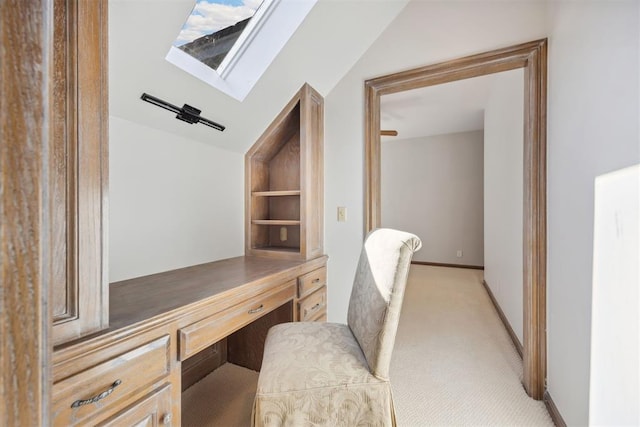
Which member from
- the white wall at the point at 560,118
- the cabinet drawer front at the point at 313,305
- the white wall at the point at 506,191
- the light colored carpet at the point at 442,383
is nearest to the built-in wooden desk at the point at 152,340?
the cabinet drawer front at the point at 313,305

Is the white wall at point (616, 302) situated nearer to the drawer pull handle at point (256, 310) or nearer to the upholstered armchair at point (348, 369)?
the upholstered armchair at point (348, 369)

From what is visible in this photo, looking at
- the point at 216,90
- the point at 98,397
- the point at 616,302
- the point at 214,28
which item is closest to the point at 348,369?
the point at 98,397

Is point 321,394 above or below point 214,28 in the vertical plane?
below

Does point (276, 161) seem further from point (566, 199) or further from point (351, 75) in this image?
point (566, 199)

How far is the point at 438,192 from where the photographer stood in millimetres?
5109

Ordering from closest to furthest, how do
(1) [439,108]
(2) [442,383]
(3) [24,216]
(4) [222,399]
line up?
1. (3) [24,216]
2. (4) [222,399]
3. (2) [442,383]
4. (1) [439,108]

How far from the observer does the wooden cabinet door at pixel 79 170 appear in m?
0.67

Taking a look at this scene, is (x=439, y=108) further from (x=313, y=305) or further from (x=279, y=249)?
(x=313, y=305)

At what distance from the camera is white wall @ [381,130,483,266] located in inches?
191

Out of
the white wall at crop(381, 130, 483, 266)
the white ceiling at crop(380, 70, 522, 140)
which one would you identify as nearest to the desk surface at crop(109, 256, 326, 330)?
the white ceiling at crop(380, 70, 522, 140)

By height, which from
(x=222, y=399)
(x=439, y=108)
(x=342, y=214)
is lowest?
(x=222, y=399)

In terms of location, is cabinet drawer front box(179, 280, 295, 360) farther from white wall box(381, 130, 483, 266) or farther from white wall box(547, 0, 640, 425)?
white wall box(381, 130, 483, 266)

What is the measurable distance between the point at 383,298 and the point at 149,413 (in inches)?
34.2

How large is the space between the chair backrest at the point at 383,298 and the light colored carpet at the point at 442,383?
676 millimetres
